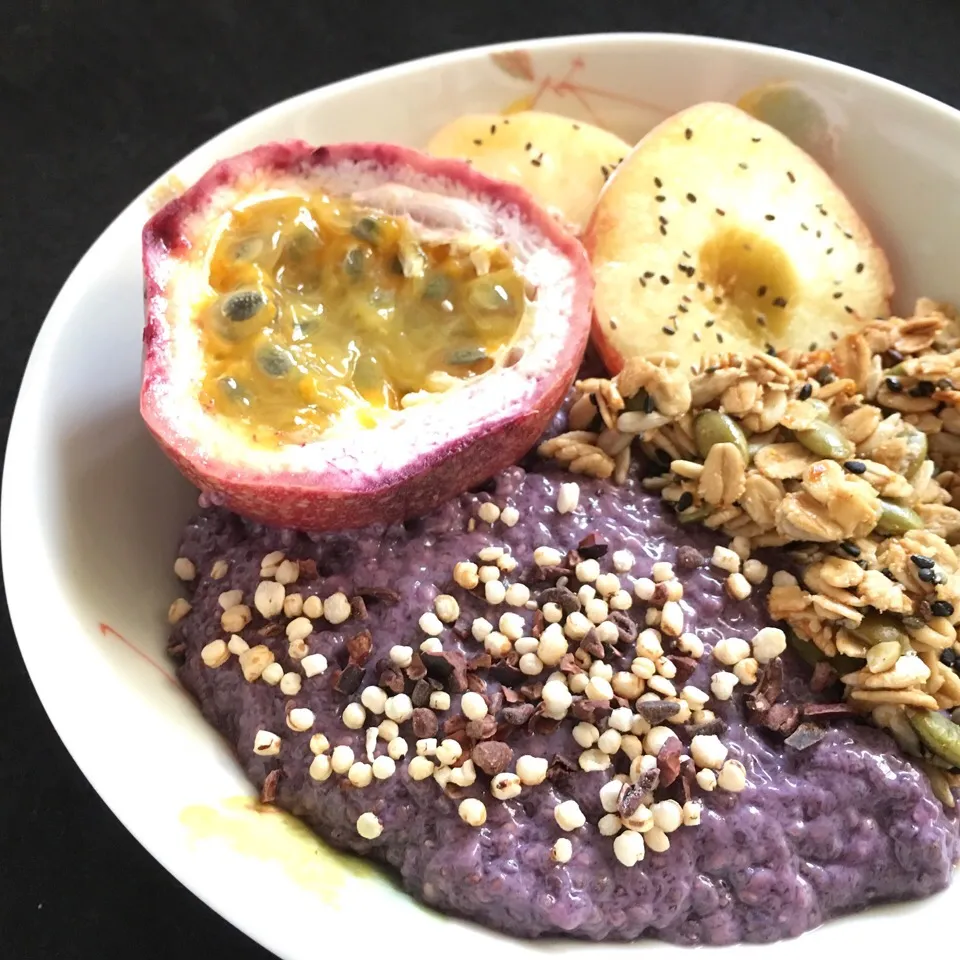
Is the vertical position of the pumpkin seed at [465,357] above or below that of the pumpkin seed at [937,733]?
above

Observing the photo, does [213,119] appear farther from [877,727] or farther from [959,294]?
[877,727]

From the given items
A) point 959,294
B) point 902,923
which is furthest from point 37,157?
point 902,923

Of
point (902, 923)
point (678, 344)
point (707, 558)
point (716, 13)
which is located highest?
point (716, 13)

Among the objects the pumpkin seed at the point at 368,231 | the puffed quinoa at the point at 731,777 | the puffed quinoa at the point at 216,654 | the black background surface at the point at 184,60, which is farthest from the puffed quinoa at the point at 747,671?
the black background surface at the point at 184,60

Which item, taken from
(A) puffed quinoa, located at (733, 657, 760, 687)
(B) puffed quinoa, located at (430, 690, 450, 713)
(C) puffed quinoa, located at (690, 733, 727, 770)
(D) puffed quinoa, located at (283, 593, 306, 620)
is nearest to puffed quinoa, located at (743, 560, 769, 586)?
(A) puffed quinoa, located at (733, 657, 760, 687)

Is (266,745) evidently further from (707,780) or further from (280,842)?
(707,780)

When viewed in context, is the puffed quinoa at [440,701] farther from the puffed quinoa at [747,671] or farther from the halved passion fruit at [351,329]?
the puffed quinoa at [747,671]

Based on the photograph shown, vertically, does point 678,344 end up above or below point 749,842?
above
